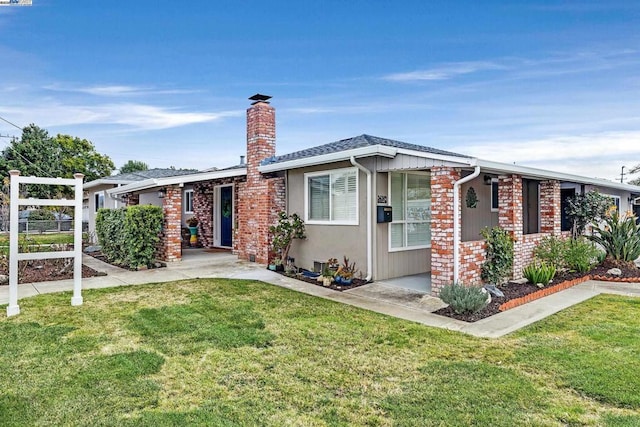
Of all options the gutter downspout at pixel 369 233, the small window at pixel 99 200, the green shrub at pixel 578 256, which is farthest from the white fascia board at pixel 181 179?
the green shrub at pixel 578 256

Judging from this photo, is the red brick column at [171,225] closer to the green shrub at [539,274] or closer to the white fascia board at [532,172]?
the white fascia board at [532,172]

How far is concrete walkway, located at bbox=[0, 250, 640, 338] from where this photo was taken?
571 cm

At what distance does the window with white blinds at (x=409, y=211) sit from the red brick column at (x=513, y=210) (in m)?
1.56

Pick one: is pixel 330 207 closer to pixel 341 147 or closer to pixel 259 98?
pixel 341 147

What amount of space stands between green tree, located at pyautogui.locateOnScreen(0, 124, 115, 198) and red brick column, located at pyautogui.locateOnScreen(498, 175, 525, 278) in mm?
32325

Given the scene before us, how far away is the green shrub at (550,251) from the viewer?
8916 mm

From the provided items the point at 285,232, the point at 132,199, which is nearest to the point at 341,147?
the point at 285,232

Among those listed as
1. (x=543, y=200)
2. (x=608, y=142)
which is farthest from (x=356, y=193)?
(x=608, y=142)

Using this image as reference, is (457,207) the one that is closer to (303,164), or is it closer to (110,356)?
(303,164)

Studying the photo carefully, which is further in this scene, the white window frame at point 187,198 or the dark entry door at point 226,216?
the white window frame at point 187,198

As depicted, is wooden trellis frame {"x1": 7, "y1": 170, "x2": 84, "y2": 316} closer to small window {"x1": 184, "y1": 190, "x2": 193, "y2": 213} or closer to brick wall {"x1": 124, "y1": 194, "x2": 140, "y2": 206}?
brick wall {"x1": 124, "y1": 194, "x2": 140, "y2": 206}

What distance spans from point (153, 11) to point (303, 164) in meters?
5.92

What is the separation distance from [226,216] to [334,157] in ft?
23.7

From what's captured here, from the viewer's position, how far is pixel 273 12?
10.6m
